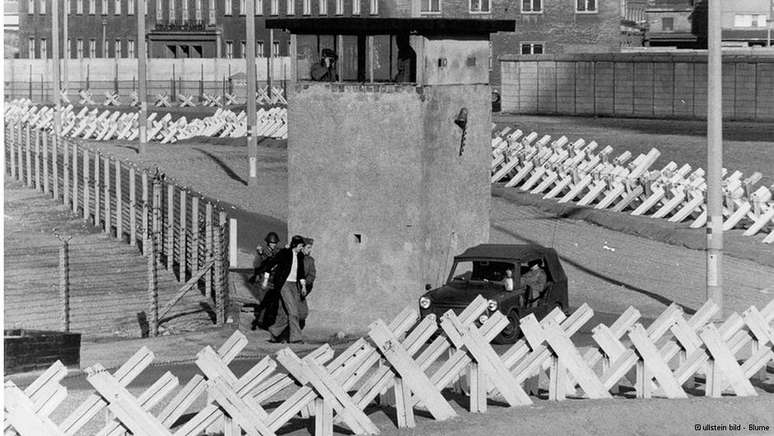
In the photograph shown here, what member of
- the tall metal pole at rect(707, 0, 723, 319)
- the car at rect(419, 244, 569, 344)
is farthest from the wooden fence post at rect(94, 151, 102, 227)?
the tall metal pole at rect(707, 0, 723, 319)

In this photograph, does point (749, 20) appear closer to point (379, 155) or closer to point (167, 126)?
point (167, 126)

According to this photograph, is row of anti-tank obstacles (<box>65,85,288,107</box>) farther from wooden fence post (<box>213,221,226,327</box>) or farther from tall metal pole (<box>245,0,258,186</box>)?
wooden fence post (<box>213,221,226,327</box>)

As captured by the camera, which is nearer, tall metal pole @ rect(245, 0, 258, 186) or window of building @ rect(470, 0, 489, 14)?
tall metal pole @ rect(245, 0, 258, 186)

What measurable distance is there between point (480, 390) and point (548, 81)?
53345mm

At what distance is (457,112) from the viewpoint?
912 inches

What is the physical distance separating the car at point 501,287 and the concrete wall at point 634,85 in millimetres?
40495

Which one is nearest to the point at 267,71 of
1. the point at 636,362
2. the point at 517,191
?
the point at 517,191

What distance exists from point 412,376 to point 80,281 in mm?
14469

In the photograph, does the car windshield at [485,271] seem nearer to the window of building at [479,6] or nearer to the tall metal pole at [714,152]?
the tall metal pole at [714,152]

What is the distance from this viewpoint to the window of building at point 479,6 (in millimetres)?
91938

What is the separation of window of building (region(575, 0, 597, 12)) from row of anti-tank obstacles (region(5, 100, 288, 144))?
3079cm

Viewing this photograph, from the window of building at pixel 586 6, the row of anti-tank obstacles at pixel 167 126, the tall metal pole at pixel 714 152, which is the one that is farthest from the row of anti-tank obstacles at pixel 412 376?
A: the window of building at pixel 586 6

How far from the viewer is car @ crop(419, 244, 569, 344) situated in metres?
21.1

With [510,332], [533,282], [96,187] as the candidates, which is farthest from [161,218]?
[510,332]
